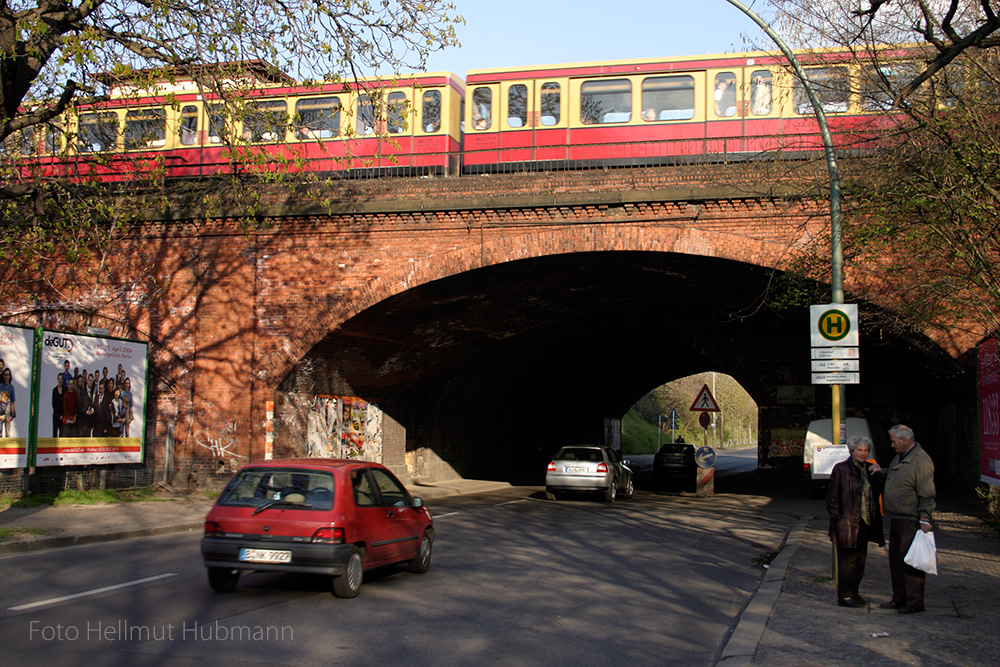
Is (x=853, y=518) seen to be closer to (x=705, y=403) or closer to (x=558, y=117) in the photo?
(x=558, y=117)

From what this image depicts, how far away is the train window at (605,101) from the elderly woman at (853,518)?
1384cm

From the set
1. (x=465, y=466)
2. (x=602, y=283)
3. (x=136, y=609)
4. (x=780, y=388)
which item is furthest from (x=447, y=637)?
(x=465, y=466)

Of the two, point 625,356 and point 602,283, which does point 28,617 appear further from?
point 625,356

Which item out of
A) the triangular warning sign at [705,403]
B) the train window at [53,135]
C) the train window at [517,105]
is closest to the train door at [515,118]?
the train window at [517,105]

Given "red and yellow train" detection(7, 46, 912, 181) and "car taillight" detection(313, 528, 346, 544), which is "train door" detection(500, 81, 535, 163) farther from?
"car taillight" detection(313, 528, 346, 544)

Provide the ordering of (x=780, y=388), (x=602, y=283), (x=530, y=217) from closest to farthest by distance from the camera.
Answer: (x=530, y=217), (x=602, y=283), (x=780, y=388)

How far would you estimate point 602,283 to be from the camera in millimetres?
22922

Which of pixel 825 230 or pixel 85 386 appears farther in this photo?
pixel 85 386

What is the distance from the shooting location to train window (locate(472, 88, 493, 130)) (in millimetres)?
21203

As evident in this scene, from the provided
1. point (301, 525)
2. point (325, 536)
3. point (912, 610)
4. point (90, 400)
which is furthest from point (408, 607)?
point (90, 400)

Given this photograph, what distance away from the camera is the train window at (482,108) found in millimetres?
21203

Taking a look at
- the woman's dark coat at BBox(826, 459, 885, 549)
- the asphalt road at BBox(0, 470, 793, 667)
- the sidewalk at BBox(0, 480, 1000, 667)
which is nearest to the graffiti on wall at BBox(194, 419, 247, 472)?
the sidewalk at BBox(0, 480, 1000, 667)

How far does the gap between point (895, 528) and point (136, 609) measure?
6.61 meters

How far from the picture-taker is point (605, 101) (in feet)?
67.8
